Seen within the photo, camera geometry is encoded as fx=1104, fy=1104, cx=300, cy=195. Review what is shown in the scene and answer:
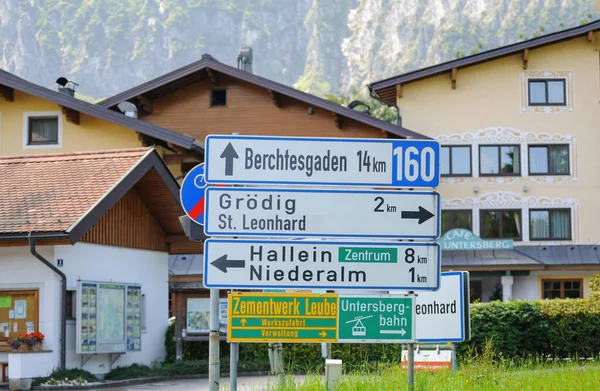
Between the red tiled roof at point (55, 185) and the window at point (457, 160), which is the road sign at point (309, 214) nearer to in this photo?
the red tiled roof at point (55, 185)

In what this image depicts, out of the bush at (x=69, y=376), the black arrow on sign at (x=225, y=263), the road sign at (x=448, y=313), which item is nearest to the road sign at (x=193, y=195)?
the black arrow on sign at (x=225, y=263)

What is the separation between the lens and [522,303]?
2233 cm

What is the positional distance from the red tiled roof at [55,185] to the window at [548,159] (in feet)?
77.3

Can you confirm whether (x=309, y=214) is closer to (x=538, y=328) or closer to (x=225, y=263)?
(x=225, y=263)

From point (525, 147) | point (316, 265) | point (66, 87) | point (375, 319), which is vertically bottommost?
point (375, 319)

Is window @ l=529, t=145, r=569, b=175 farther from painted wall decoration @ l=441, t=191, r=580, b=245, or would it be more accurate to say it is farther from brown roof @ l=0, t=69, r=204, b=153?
brown roof @ l=0, t=69, r=204, b=153

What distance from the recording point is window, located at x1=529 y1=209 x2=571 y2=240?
43.3m

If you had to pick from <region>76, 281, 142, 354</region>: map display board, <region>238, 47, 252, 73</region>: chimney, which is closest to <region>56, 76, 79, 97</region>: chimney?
<region>238, 47, 252, 73</region>: chimney

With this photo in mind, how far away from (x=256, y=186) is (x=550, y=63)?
35257mm

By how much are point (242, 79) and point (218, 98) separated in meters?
1.60

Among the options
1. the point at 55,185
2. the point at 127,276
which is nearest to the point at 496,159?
the point at 127,276

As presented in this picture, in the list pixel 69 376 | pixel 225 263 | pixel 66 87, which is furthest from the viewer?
pixel 66 87

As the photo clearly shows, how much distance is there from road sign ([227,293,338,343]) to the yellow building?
1323 inches

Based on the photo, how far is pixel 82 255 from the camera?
2183 centimetres
